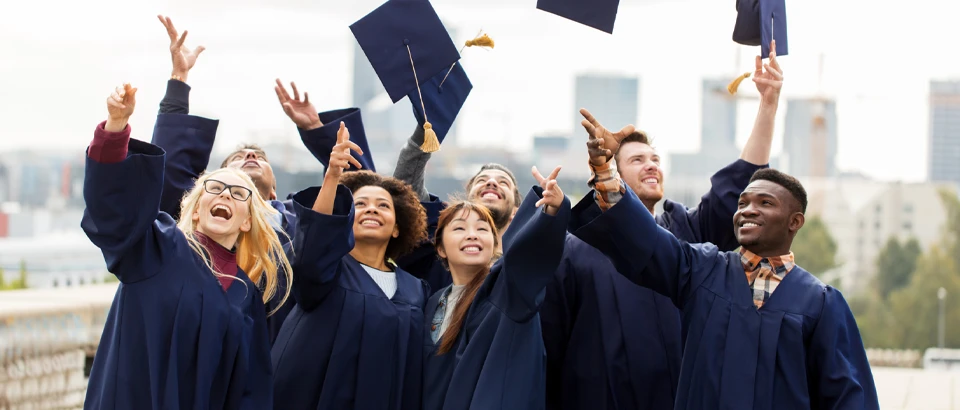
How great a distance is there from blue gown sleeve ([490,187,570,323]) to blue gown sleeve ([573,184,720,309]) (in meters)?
0.11

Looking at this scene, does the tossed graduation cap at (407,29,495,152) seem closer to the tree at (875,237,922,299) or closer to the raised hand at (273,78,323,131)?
the raised hand at (273,78,323,131)

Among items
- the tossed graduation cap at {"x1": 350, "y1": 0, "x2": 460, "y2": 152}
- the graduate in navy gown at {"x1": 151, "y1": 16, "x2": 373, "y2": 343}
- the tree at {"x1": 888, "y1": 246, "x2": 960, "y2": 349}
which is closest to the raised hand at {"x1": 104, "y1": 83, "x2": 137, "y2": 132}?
the graduate in navy gown at {"x1": 151, "y1": 16, "x2": 373, "y2": 343}

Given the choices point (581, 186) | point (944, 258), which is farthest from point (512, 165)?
point (944, 258)

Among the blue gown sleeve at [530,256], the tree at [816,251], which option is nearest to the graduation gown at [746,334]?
the blue gown sleeve at [530,256]

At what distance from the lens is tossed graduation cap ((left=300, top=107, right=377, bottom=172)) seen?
606 centimetres

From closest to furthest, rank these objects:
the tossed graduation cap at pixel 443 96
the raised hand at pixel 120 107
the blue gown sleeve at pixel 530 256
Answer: the raised hand at pixel 120 107, the blue gown sleeve at pixel 530 256, the tossed graduation cap at pixel 443 96

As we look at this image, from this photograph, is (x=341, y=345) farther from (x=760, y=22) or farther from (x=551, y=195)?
(x=760, y=22)

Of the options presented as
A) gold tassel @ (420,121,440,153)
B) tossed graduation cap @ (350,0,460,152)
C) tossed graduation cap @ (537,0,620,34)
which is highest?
tossed graduation cap @ (537,0,620,34)

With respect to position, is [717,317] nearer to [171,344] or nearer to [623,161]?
[623,161]

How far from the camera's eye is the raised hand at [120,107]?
409 cm

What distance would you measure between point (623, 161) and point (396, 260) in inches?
46.6

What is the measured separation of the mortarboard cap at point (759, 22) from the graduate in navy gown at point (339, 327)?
2.08m

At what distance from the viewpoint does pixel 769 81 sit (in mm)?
5027

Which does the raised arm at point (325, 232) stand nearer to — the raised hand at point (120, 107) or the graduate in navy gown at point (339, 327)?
the graduate in navy gown at point (339, 327)
